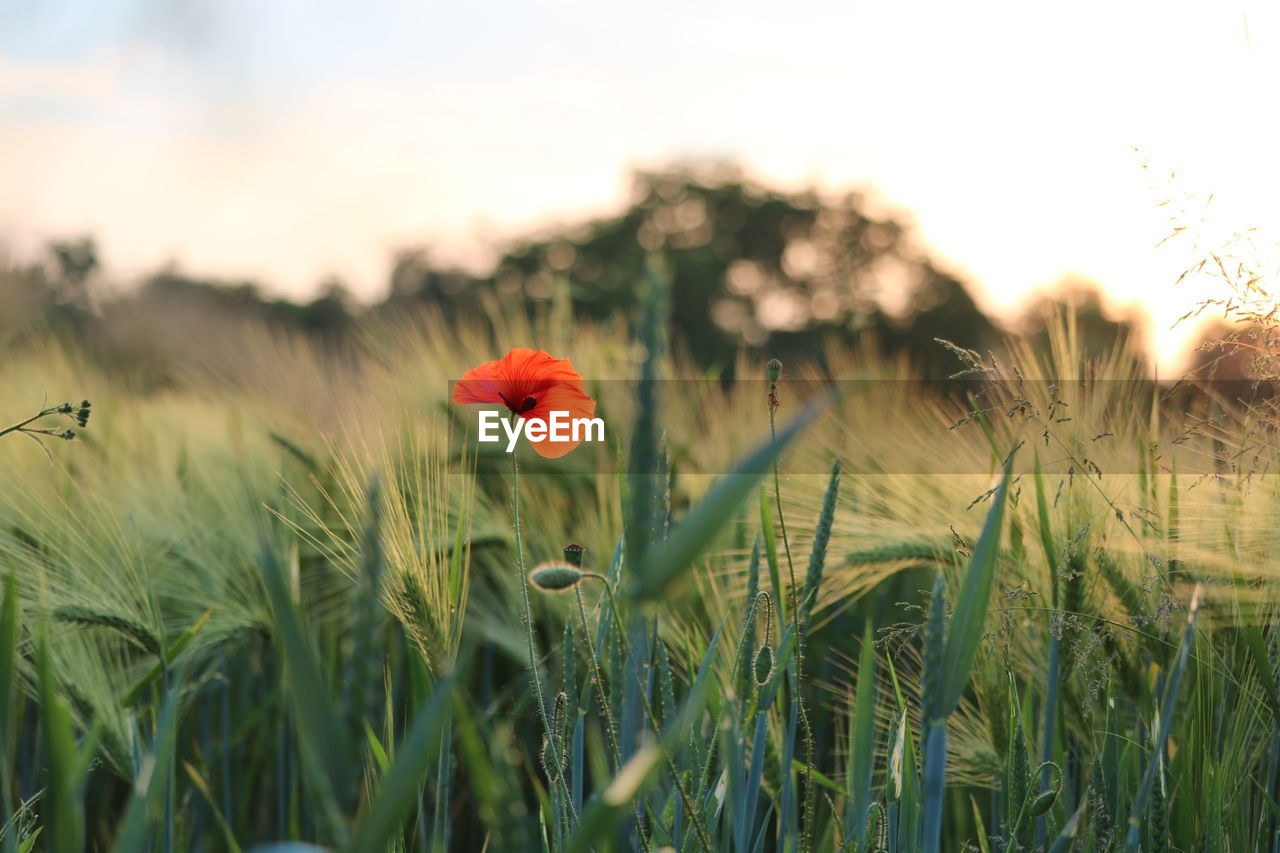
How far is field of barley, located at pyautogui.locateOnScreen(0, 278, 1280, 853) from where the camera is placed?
42 cm

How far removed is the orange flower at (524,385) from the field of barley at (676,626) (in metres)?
0.07

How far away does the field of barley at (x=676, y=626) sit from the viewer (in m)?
0.42

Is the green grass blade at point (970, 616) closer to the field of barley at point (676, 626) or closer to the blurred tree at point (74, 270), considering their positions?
the field of barley at point (676, 626)

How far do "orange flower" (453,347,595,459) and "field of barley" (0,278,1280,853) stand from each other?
0.07m

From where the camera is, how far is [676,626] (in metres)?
1.00

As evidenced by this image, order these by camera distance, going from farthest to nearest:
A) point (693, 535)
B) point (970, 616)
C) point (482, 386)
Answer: point (482, 386)
point (970, 616)
point (693, 535)

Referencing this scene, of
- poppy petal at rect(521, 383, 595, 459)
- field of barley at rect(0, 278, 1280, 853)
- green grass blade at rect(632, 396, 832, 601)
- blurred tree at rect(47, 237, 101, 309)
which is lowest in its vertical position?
field of barley at rect(0, 278, 1280, 853)

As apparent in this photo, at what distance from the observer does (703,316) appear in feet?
39.3

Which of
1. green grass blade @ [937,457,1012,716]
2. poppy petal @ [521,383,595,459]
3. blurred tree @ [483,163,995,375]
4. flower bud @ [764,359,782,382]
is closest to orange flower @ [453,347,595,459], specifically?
poppy petal @ [521,383,595,459]

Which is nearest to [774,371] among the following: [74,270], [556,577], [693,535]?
[556,577]

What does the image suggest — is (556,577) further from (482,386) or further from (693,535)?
(482,386)

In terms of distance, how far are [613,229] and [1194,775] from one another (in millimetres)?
12914

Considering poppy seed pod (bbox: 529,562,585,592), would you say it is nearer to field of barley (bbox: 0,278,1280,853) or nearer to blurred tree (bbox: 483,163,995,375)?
field of barley (bbox: 0,278,1280,853)

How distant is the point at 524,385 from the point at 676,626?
0.93 ft
